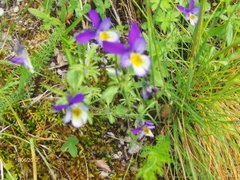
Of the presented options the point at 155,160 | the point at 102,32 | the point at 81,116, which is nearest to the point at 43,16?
the point at 102,32

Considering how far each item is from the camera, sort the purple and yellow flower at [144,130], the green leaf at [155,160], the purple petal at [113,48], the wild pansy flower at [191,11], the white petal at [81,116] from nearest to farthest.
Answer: the purple petal at [113,48] → the white petal at [81,116] → the green leaf at [155,160] → the purple and yellow flower at [144,130] → the wild pansy flower at [191,11]

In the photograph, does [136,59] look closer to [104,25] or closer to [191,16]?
[104,25]

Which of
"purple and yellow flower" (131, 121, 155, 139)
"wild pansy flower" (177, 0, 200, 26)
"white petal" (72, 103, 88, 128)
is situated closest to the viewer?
"white petal" (72, 103, 88, 128)

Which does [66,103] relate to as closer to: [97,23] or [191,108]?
[97,23]

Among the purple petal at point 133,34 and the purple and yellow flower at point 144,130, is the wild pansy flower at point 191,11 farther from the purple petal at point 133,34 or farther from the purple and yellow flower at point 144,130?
the purple petal at point 133,34

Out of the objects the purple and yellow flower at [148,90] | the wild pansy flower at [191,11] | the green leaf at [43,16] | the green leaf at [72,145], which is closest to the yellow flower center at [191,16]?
the wild pansy flower at [191,11]

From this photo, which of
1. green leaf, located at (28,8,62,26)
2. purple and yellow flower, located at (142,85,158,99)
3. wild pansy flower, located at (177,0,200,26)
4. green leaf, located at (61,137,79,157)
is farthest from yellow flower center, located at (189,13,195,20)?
green leaf, located at (61,137,79,157)

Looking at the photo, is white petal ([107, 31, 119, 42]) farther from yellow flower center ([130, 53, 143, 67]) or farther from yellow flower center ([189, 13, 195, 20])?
yellow flower center ([189, 13, 195, 20])
